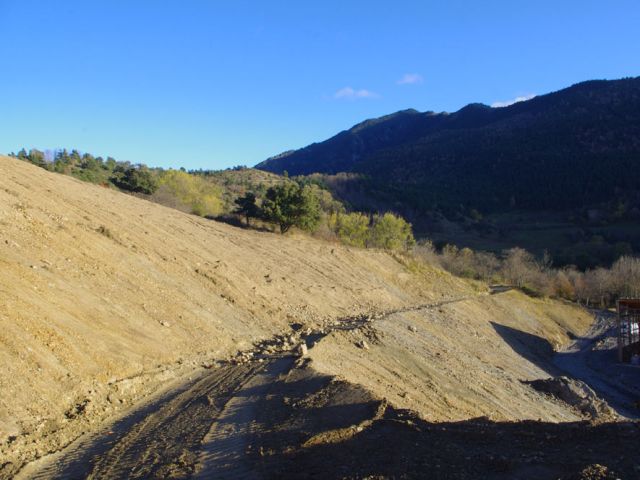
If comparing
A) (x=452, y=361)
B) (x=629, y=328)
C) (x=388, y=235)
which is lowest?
(x=629, y=328)

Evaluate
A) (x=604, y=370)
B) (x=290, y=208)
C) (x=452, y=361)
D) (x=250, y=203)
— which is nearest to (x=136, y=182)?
(x=250, y=203)

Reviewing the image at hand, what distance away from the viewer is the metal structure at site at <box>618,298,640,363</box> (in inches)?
1297

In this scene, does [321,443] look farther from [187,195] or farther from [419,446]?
[187,195]

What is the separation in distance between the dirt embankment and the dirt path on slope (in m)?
11.7

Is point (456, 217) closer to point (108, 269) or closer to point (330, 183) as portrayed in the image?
point (330, 183)

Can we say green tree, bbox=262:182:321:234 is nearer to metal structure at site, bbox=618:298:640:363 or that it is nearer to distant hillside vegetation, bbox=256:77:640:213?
metal structure at site, bbox=618:298:640:363

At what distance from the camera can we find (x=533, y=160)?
116312mm

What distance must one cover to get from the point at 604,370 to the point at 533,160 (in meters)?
93.4

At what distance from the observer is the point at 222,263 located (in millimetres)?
22922

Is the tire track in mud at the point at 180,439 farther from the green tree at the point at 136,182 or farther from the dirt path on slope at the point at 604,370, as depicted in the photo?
the green tree at the point at 136,182

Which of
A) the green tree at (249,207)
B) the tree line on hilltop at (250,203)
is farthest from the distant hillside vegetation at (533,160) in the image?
the green tree at (249,207)

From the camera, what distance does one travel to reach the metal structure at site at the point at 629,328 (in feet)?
108

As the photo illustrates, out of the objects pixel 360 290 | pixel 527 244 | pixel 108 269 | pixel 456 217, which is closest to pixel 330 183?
pixel 456 217

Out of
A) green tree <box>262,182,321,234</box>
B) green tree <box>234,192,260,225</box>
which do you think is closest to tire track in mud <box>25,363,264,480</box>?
green tree <box>262,182,321,234</box>
